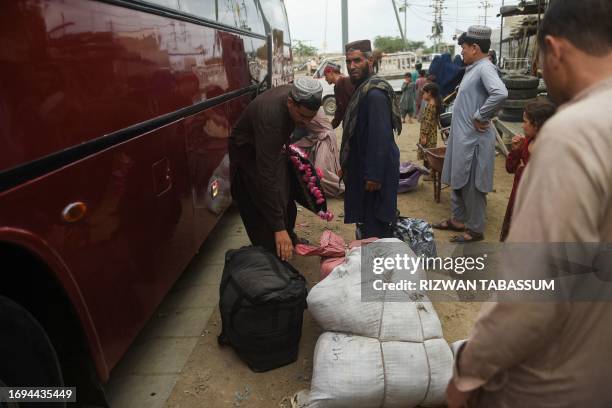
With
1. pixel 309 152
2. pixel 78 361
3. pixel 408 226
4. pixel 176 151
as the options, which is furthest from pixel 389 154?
pixel 309 152

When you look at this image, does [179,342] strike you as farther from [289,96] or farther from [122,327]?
[289,96]

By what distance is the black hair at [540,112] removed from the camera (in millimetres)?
3119

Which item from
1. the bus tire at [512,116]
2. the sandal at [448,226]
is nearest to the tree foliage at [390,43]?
the bus tire at [512,116]

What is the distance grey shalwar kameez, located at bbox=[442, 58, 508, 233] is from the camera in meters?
3.91

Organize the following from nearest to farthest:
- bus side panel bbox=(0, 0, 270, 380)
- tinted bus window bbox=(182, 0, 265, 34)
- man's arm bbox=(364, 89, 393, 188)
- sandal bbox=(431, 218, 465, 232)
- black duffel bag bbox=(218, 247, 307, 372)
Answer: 1. bus side panel bbox=(0, 0, 270, 380)
2. black duffel bag bbox=(218, 247, 307, 372)
3. man's arm bbox=(364, 89, 393, 188)
4. tinted bus window bbox=(182, 0, 265, 34)
5. sandal bbox=(431, 218, 465, 232)

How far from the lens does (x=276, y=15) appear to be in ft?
25.1

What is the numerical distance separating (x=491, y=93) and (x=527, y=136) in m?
0.64

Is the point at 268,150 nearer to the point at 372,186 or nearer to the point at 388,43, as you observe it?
the point at 372,186

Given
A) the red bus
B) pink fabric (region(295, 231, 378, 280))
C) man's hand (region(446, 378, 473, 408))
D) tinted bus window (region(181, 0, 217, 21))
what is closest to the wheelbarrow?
pink fabric (region(295, 231, 378, 280))

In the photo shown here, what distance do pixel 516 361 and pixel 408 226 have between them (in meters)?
2.84

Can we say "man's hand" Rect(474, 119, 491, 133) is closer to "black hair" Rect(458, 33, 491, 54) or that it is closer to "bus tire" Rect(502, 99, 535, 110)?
"black hair" Rect(458, 33, 491, 54)

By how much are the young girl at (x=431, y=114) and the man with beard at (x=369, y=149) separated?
294cm

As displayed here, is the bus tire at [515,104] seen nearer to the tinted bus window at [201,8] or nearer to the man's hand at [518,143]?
the man's hand at [518,143]

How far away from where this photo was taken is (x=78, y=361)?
2.15 metres
